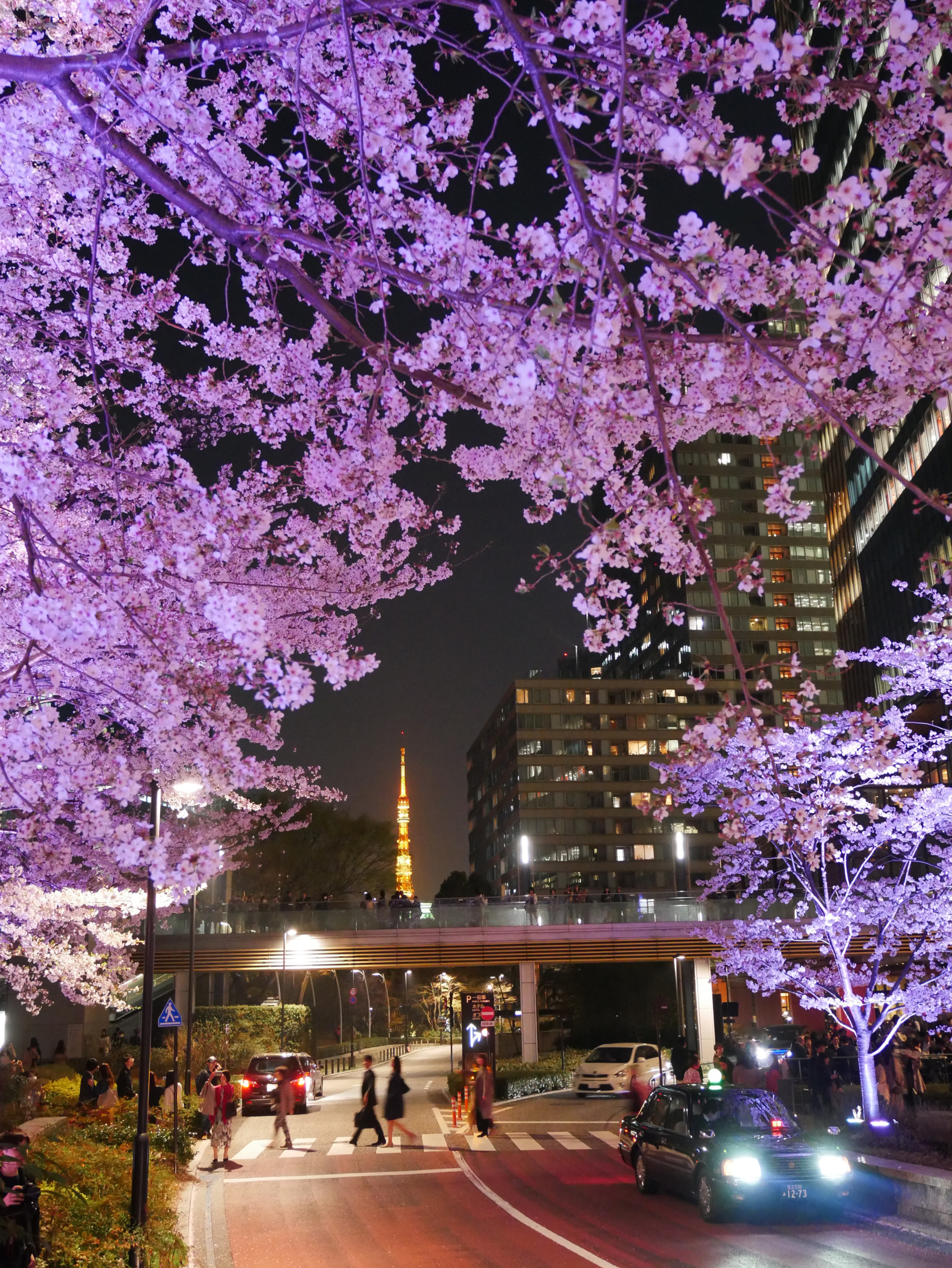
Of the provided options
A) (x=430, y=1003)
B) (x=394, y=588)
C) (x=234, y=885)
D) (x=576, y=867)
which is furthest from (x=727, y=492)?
(x=394, y=588)

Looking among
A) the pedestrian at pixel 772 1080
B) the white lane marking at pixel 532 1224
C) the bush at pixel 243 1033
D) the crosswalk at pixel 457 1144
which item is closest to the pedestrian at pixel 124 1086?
the crosswalk at pixel 457 1144

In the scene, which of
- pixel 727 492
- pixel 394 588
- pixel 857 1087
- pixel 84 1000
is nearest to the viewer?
pixel 394 588

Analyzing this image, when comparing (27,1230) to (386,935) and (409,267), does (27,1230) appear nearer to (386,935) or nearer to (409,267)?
(409,267)

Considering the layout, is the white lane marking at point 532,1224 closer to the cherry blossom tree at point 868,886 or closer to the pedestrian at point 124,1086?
the cherry blossom tree at point 868,886

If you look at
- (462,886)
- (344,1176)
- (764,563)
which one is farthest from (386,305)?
(764,563)

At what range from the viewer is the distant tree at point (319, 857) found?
57.3 metres

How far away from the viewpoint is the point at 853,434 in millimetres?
5051

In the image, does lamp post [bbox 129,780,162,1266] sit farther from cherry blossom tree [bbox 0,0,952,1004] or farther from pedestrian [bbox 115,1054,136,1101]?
pedestrian [bbox 115,1054,136,1101]

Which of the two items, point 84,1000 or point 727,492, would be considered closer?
point 84,1000

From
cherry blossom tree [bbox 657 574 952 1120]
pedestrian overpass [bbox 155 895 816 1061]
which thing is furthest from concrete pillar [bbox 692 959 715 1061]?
cherry blossom tree [bbox 657 574 952 1120]

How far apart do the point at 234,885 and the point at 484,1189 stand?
47847mm

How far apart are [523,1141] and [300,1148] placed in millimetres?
4724

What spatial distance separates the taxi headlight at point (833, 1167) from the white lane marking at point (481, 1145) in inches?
356

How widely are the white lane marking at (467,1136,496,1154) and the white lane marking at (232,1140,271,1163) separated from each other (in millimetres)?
4300
